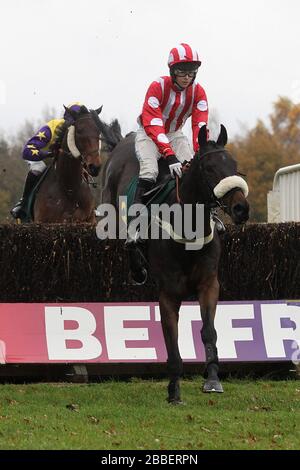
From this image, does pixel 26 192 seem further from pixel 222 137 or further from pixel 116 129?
pixel 222 137

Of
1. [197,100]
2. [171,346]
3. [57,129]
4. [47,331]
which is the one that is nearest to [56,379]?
[47,331]

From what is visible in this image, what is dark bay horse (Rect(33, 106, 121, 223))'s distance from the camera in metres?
11.2

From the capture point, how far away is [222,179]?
6.76 metres

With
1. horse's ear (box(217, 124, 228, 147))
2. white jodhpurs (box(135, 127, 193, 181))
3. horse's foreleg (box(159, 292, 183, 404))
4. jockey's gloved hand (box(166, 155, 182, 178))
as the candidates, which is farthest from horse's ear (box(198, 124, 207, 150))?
horse's foreleg (box(159, 292, 183, 404))

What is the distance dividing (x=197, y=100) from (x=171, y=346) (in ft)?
7.57

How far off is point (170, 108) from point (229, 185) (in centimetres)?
185

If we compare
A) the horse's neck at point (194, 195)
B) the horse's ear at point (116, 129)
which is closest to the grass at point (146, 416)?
the horse's neck at point (194, 195)

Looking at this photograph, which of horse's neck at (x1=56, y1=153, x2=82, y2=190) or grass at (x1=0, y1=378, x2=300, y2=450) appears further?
horse's neck at (x1=56, y1=153, x2=82, y2=190)

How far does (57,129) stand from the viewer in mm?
11961

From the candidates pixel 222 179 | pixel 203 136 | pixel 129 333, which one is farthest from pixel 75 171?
pixel 222 179

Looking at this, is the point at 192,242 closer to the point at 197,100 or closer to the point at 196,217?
the point at 196,217

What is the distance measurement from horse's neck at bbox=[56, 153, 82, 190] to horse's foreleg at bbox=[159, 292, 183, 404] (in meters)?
4.55

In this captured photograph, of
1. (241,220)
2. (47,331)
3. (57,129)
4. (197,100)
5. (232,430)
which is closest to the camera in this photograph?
(232,430)

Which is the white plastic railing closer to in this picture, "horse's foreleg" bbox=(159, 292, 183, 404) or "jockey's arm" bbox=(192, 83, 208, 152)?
"jockey's arm" bbox=(192, 83, 208, 152)
